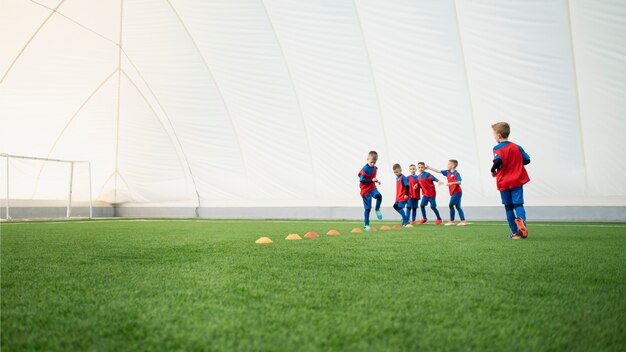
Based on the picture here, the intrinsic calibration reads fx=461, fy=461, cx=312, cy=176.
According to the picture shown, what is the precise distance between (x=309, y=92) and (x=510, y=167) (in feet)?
39.8

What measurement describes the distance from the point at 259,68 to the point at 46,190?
583 inches

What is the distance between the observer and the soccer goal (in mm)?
23812

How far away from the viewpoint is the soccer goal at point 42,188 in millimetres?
23812

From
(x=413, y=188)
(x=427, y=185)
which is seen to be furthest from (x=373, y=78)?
(x=413, y=188)

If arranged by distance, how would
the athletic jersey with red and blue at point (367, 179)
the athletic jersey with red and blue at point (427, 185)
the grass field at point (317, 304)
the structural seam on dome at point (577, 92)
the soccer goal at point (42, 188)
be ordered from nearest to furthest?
the grass field at point (317, 304) < the athletic jersey with red and blue at point (367, 179) < the structural seam on dome at point (577, 92) < the athletic jersey with red and blue at point (427, 185) < the soccer goal at point (42, 188)

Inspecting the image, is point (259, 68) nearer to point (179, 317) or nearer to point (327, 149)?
point (327, 149)

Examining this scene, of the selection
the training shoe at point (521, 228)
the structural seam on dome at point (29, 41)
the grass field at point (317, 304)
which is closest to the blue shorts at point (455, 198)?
the training shoe at point (521, 228)

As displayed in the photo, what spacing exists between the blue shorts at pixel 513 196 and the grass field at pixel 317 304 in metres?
2.72

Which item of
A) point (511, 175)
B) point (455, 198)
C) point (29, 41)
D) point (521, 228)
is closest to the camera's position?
point (521, 228)

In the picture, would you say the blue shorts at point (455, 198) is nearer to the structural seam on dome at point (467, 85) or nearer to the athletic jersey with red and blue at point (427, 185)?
the athletic jersey with red and blue at point (427, 185)

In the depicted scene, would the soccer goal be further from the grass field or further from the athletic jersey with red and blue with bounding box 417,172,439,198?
the grass field

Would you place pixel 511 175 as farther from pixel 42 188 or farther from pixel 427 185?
pixel 42 188

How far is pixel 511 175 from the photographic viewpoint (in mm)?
7141

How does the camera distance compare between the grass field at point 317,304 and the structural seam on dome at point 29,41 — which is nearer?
the grass field at point 317,304
